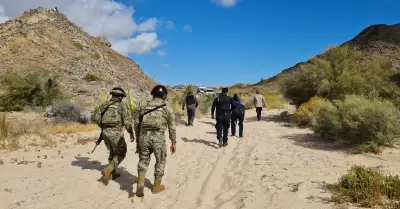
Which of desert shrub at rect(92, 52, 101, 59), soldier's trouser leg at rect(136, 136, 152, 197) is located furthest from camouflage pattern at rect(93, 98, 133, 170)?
desert shrub at rect(92, 52, 101, 59)

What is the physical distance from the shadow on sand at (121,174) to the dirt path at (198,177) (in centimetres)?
2

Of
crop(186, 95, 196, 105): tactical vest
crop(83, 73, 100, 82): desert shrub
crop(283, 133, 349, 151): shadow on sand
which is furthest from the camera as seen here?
crop(83, 73, 100, 82): desert shrub

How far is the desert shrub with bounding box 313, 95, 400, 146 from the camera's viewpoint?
378 inches

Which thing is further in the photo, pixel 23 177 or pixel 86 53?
pixel 86 53

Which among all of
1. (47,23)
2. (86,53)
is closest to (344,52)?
(86,53)

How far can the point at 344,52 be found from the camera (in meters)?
18.6

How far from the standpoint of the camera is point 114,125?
695cm

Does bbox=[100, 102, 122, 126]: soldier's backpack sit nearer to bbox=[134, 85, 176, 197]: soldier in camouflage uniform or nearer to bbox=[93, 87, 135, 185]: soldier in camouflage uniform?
bbox=[93, 87, 135, 185]: soldier in camouflage uniform

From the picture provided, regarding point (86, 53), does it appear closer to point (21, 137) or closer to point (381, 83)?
point (21, 137)

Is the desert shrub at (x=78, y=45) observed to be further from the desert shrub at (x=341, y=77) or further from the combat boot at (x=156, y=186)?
the combat boot at (x=156, y=186)

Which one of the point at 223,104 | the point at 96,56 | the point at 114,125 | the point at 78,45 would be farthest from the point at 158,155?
the point at 78,45

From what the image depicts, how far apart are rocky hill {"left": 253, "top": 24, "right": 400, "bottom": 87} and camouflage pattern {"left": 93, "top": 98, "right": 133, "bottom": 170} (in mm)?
45325

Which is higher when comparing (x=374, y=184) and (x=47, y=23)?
(x=47, y=23)

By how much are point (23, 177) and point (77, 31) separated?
113 feet
